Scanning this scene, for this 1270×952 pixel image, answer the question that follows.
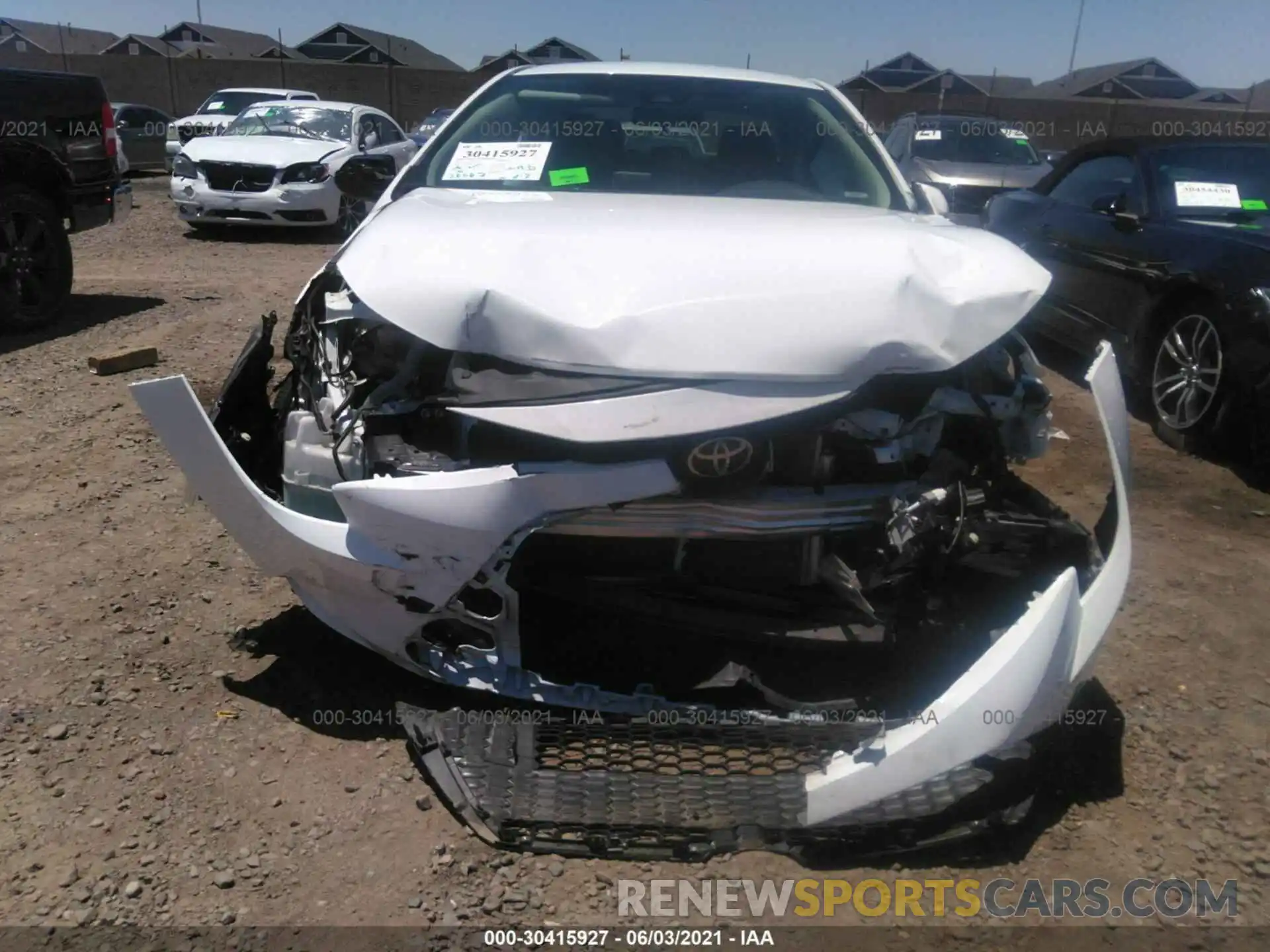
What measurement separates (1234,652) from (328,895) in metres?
2.73

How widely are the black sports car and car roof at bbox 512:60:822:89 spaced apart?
154 centimetres

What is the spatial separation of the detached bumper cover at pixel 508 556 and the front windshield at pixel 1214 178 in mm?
3503

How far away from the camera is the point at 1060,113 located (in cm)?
2877

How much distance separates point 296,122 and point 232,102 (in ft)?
23.3

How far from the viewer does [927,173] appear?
10.2 meters

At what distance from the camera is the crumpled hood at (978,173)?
10125mm

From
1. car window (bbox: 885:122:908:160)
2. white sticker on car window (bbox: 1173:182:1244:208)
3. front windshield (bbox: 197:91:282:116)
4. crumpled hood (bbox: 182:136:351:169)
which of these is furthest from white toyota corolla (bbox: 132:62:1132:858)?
front windshield (bbox: 197:91:282:116)

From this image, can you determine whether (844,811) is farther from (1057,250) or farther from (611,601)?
(1057,250)

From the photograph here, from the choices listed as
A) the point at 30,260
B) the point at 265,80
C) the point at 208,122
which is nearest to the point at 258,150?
the point at 30,260

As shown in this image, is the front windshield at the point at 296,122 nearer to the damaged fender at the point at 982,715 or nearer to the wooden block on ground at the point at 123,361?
the wooden block on ground at the point at 123,361

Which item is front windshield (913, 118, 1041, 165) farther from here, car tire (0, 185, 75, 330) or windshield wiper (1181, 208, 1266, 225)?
car tire (0, 185, 75, 330)

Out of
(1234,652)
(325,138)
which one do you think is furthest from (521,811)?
(325,138)

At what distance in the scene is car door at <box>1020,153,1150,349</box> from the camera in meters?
5.30

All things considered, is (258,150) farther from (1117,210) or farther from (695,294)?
(695,294)
